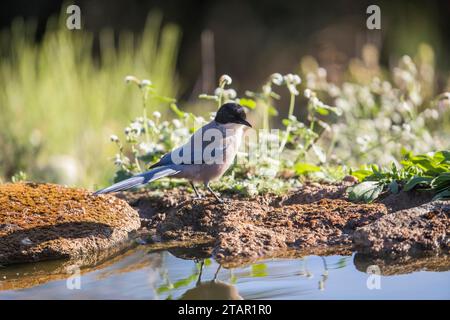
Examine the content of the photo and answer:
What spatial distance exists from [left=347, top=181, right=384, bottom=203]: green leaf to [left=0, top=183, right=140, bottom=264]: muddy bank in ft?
4.27

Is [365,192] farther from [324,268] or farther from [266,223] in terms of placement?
[324,268]

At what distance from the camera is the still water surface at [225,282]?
3002 millimetres

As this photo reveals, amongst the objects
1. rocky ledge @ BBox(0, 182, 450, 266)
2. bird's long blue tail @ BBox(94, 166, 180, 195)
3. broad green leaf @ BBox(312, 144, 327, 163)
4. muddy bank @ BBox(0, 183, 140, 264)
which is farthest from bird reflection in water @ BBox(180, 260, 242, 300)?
broad green leaf @ BBox(312, 144, 327, 163)

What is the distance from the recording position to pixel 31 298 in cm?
312

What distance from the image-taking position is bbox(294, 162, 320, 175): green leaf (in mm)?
5055

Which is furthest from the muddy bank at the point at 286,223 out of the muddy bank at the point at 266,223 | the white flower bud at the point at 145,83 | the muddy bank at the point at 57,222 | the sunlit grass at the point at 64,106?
the sunlit grass at the point at 64,106

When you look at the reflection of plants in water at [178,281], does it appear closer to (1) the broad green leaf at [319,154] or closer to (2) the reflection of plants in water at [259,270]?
(2) the reflection of plants in water at [259,270]

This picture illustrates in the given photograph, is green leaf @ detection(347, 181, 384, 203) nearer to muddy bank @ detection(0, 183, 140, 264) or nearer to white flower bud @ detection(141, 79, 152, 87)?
muddy bank @ detection(0, 183, 140, 264)

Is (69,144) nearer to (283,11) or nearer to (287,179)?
(287,179)

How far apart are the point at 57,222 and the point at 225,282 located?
1304mm

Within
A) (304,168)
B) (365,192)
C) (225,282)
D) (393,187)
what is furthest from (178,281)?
(304,168)

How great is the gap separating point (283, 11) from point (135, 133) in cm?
841
